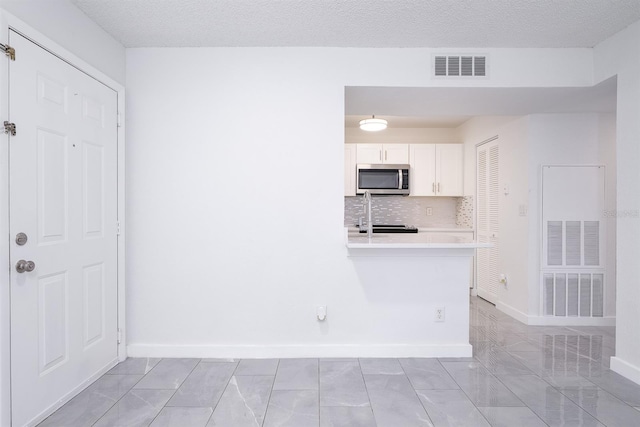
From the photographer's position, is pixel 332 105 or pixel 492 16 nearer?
pixel 492 16

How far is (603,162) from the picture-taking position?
3.79 metres

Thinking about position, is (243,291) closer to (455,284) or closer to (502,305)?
(455,284)

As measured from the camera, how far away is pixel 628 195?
8.55 ft

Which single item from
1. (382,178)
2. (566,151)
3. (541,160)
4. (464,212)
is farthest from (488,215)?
(382,178)

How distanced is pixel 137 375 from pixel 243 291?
35.5 inches

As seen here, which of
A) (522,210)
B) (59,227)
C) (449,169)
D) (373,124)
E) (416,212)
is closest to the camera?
(59,227)

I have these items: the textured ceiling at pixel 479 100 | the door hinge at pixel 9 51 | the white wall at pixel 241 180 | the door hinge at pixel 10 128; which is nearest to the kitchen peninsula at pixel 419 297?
the white wall at pixel 241 180

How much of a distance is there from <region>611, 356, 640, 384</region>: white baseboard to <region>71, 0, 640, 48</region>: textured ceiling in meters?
2.33

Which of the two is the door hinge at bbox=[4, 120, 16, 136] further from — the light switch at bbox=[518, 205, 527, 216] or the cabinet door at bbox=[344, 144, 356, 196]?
the light switch at bbox=[518, 205, 527, 216]

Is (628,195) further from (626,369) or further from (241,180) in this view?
(241,180)

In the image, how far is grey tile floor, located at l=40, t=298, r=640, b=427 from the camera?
2035 mm

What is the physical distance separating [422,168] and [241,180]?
319 cm

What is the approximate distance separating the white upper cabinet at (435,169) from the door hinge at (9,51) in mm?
4443

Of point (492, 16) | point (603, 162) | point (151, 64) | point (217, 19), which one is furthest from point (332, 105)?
point (603, 162)
